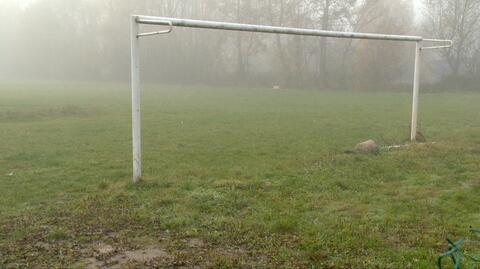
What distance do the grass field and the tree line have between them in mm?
24218

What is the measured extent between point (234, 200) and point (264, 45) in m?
37.7

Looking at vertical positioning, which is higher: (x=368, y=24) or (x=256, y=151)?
(x=368, y=24)

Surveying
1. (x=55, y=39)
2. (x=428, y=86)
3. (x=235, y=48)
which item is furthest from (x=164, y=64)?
(x=428, y=86)

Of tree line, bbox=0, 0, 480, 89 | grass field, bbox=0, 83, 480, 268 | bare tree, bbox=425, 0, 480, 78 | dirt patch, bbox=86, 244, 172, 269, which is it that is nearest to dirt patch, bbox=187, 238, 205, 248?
grass field, bbox=0, 83, 480, 268

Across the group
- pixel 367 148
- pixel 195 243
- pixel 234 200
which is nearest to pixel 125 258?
pixel 195 243

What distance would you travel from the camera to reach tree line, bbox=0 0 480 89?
121 feet

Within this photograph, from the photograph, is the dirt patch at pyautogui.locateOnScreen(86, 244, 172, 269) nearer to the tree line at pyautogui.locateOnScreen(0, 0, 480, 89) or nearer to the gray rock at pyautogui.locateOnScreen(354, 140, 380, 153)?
the gray rock at pyautogui.locateOnScreen(354, 140, 380, 153)

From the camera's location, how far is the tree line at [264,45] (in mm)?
36750

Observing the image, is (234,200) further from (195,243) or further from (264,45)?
(264,45)

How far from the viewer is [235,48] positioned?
4550 centimetres

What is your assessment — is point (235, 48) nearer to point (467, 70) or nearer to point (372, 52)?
point (372, 52)

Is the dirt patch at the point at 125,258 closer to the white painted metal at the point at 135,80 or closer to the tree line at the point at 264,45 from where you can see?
the white painted metal at the point at 135,80

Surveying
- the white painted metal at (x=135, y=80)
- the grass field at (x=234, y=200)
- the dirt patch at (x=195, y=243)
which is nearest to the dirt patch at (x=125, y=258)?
the grass field at (x=234, y=200)

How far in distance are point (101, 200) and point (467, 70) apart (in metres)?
36.6
